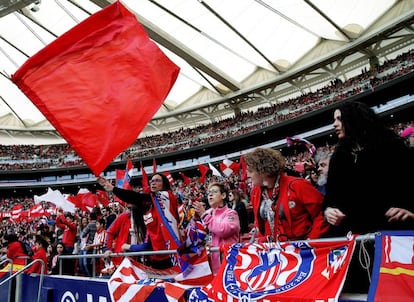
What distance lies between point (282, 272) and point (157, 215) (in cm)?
209

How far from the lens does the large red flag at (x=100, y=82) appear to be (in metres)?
4.20

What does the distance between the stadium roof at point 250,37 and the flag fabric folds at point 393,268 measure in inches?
872

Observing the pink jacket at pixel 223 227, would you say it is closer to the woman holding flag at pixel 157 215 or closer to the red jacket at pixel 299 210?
the woman holding flag at pixel 157 215

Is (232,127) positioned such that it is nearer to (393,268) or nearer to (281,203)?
(281,203)

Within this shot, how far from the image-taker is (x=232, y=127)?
3797cm

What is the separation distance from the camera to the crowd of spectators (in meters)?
27.3

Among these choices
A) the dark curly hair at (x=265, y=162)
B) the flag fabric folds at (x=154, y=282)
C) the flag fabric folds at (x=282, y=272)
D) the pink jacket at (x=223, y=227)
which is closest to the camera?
the flag fabric folds at (x=282, y=272)

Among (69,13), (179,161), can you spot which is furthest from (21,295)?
(179,161)

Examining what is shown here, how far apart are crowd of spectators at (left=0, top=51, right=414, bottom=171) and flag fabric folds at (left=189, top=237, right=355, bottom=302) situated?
24912mm

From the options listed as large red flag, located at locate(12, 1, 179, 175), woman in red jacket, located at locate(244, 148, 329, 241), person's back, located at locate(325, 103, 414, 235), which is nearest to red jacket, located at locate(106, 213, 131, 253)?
large red flag, located at locate(12, 1, 179, 175)

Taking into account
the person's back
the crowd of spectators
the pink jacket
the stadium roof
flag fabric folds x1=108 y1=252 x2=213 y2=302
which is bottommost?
flag fabric folds x1=108 y1=252 x2=213 y2=302

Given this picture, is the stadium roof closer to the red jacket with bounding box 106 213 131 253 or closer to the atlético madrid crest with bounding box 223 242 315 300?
the red jacket with bounding box 106 213 131 253

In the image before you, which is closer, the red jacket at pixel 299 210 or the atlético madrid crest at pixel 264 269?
the atlético madrid crest at pixel 264 269

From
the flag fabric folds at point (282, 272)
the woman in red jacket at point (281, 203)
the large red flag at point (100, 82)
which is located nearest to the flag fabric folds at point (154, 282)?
the flag fabric folds at point (282, 272)
